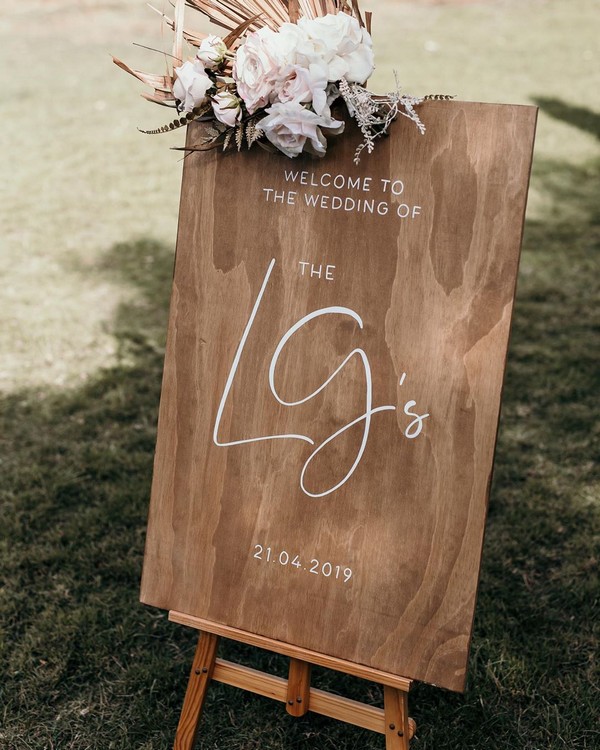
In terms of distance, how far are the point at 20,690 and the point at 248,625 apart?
3.02ft

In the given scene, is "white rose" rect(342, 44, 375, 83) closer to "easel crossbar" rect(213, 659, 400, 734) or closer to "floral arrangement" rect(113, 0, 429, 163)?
"floral arrangement" rect(113, 0, 429, 163)

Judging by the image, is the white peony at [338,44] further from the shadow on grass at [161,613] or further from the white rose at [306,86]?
the shadow on grass at [161,613]

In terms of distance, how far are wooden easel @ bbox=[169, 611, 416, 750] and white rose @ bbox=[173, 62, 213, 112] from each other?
1.21 metres

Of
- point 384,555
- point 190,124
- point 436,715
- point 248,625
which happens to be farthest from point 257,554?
point 190,124

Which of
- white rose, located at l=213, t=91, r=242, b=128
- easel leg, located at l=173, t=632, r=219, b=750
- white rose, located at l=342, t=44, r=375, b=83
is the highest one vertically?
white rose, located at l=342, t=44, r=375, b=83

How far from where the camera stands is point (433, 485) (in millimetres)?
1789

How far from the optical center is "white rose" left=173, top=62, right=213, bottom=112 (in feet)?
5.66

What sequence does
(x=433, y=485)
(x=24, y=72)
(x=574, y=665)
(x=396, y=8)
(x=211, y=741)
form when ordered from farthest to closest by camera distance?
(x=396, y=8) → (x=24, y=72) → (x=574, y=665) → (x=211, y=741) → (x=433, y=485)

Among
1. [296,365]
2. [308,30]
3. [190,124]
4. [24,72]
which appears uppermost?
[24,72]

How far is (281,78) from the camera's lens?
1658mm

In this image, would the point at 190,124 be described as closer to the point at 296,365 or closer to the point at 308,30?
the point at 308,30

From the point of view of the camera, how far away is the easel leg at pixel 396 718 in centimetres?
189

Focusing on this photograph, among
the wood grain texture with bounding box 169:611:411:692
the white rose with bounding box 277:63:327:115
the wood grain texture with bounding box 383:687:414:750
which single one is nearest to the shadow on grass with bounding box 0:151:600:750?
the wood grain texture with bounding box 383:687:414:750

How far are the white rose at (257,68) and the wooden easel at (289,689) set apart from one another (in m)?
1.21
